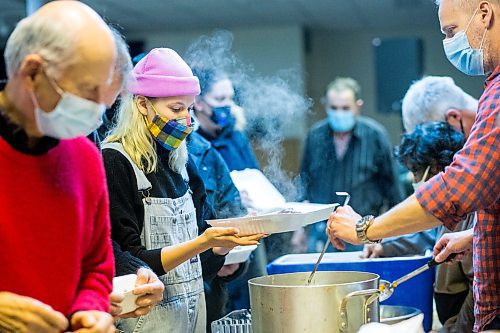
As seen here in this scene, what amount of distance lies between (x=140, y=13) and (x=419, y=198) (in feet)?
24.9

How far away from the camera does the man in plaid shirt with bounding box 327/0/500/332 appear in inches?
71.4

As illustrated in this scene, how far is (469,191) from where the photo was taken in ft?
5.96

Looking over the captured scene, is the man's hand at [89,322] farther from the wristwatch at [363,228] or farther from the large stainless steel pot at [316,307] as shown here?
the wristwatch at [363,228]

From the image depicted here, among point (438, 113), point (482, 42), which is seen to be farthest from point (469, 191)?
point (438, 113)

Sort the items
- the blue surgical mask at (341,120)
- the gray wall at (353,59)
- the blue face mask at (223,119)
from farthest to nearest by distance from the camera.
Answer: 1. the gray wall at (353,59)
2. the blue surgical mask at (341,120)
3. the blue face mask at (223,119)

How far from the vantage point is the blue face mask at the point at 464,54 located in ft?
6.69

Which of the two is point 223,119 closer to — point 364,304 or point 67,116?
point 364,304

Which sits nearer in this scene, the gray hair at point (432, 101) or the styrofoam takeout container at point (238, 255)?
the styrofoam takeout container at point (238, 255)

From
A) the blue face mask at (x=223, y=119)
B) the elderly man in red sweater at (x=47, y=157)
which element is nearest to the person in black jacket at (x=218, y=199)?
the blue face mask at (x=223, y=119)

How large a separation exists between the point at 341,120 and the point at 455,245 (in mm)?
2851

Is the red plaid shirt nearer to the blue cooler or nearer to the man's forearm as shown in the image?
the man's forearm

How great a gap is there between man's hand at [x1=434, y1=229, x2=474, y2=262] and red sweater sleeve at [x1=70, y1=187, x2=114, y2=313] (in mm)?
1096

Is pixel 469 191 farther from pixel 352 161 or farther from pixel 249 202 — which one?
pixel 352 161

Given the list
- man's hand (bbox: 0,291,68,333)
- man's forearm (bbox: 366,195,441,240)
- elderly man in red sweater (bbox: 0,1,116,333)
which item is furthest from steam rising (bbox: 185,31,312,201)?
man's hand (bbox: 0,291,68,333)
